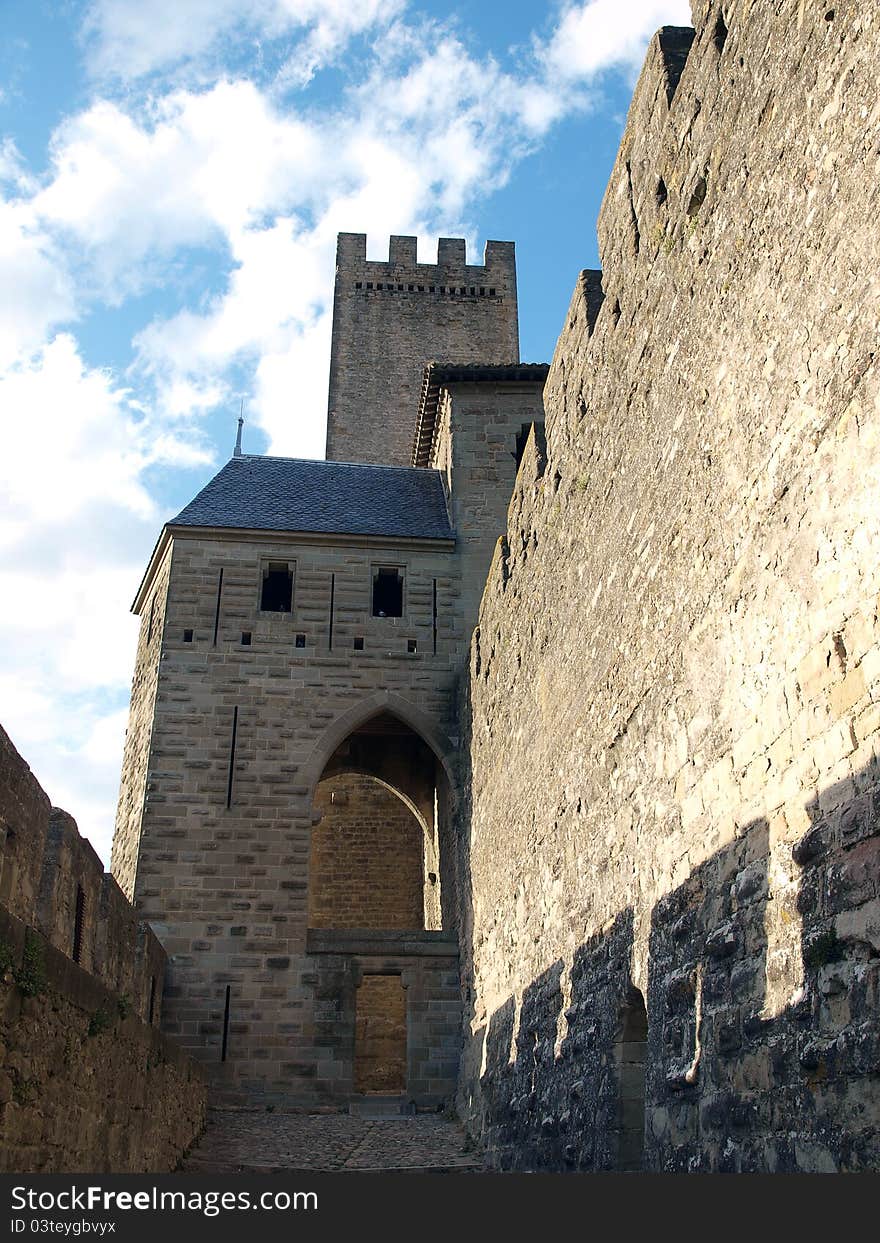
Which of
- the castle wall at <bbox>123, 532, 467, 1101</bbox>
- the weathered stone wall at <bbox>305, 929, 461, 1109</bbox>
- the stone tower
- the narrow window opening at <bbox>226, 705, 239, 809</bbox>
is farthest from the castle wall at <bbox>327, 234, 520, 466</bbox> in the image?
the weathered stone wall at <bbox>305, 929, 461, 1109</bbox>

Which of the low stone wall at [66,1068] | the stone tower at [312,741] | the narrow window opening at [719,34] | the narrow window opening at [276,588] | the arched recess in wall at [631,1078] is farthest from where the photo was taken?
the narrow window opening at [276,588]

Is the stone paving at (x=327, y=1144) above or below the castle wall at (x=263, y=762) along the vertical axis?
below

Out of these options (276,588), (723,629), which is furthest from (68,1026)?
(276,588)

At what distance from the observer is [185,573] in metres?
14.5

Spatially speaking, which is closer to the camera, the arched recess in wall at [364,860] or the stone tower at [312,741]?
the stone tower at [312,741]

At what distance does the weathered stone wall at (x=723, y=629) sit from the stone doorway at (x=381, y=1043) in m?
9.52

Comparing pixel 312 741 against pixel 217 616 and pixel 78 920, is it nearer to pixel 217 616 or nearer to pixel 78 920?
pixel 217 616

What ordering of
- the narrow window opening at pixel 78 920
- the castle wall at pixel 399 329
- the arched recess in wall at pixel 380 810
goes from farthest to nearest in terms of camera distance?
the castle wall at pixel 399 329 < the arched recess in wall at pixel 380 810 < the narrow window opening at pixel 78 920

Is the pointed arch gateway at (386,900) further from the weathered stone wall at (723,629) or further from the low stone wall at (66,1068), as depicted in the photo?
the low stone wall at (66,1068)

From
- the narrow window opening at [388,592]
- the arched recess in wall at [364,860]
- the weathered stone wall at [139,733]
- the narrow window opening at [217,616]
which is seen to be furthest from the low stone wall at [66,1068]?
the arched recess in wall at [364,860]

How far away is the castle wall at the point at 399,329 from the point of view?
84.9ft

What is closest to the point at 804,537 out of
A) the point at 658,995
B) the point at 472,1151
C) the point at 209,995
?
the point at 658,995

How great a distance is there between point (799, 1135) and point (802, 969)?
0.48 metres

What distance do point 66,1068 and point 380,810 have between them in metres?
14.9
